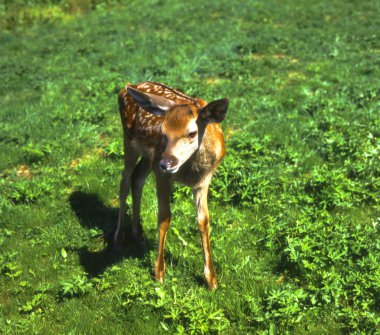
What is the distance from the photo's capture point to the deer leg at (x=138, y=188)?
5.89 m

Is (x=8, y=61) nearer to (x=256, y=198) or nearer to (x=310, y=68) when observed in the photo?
(x=310, y=68)

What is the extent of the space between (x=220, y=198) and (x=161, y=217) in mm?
1530

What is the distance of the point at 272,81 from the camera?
10.8m

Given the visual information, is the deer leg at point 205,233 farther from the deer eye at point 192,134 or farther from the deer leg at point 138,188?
the deer leg at point 138,188

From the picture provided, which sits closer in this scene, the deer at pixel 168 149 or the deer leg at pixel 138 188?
the deer at pixel 168 149

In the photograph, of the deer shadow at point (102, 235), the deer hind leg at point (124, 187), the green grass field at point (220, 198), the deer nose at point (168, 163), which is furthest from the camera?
the deer hind leg at point (124, 187)

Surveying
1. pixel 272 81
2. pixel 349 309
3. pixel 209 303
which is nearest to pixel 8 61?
pixel 272 81

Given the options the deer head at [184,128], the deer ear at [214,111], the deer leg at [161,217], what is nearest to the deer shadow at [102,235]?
the deer leg at [161,217]

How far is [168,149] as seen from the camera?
443 cm

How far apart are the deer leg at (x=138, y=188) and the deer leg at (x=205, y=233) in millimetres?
1046

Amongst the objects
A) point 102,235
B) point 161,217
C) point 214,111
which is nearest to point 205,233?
point 161,217

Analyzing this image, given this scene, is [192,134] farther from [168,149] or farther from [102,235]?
[102,235]

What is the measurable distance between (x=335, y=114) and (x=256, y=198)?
3.29m

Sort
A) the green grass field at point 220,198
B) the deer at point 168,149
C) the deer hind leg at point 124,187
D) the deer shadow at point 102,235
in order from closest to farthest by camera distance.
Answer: the deer at point 168,149 < the green grass field at point 220,198 < the deer shadow at point 102,235 < the deer hind leg at point 124,187
